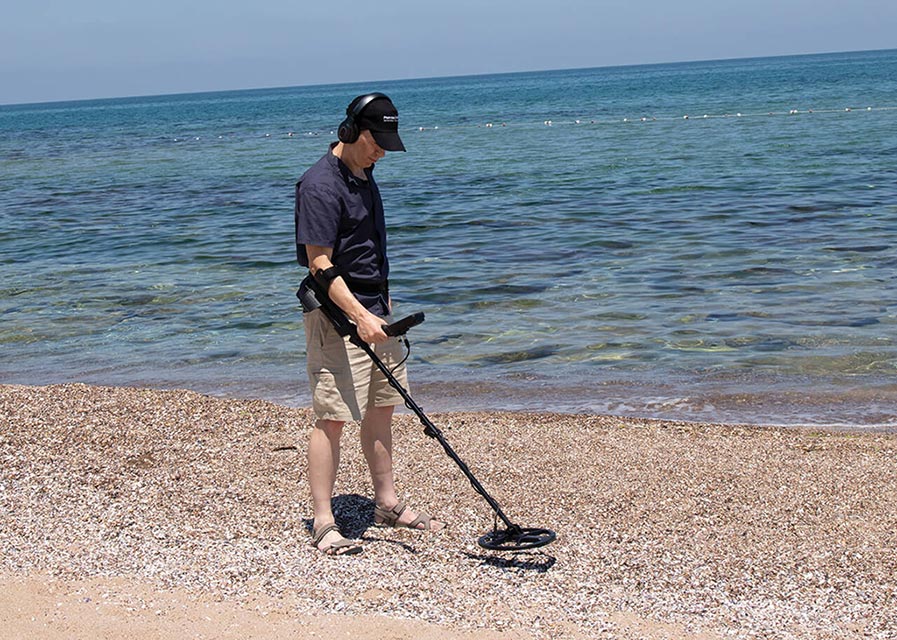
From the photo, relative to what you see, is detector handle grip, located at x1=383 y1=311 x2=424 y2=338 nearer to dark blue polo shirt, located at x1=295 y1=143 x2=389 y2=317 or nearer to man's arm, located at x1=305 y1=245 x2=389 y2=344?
man's arm, located at x1=305 y1=245 x2=389 y2=344

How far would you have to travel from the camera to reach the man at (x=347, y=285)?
177 inches

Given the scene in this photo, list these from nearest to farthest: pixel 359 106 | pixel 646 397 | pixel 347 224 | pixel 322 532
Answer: pixel 359 106, pixel 347 224, pixel 322 532, pixel 646 397

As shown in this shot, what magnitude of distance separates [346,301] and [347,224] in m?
0.34

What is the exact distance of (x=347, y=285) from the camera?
4.66m

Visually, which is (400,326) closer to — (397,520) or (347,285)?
(347,285)

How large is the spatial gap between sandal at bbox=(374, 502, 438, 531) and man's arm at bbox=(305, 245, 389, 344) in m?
1.02

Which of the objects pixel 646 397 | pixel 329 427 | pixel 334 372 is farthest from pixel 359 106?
pixel 646 397

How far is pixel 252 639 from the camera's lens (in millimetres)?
4016

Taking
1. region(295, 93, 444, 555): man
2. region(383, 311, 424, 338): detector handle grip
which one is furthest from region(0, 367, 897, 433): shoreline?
region(383, 311, 424, 338): detector handle grip

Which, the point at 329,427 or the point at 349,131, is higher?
the point at 349,131

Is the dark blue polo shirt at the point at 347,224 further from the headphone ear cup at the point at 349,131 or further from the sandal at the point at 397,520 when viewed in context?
the sandal at the point at 397,520

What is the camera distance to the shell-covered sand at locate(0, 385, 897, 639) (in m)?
4.23

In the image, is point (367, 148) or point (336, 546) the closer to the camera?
point (367, 148)

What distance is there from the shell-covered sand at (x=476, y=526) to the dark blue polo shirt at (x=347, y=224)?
1.22 m
